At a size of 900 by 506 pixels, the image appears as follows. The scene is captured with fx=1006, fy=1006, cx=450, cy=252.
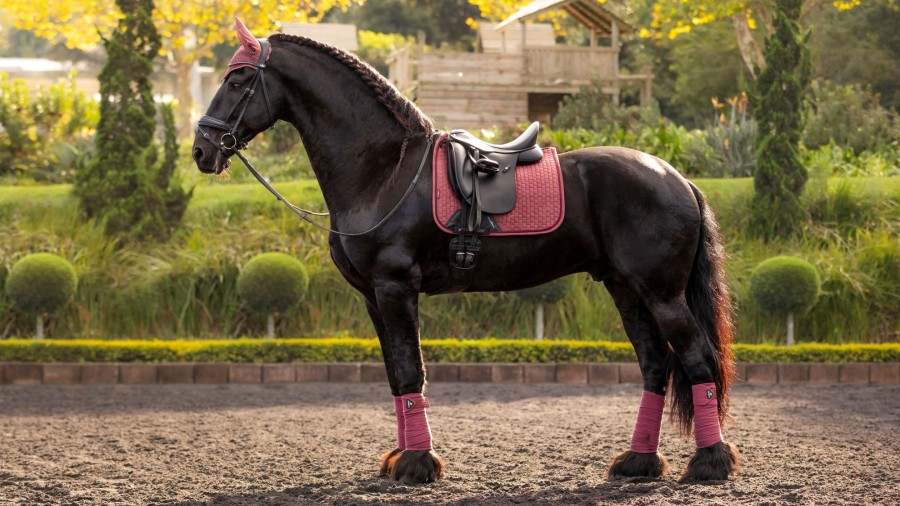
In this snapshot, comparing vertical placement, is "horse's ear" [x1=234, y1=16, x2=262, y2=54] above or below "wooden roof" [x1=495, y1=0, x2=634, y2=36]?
below

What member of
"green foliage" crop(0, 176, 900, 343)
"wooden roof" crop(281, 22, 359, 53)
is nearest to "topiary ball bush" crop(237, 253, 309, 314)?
"green foliage" crop(0, 176, 900, 343)

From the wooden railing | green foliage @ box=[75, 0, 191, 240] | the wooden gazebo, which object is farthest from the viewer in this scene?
the wooden railing

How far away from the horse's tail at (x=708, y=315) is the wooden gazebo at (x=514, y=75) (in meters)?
18.7

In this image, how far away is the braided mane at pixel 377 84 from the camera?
5.57 m

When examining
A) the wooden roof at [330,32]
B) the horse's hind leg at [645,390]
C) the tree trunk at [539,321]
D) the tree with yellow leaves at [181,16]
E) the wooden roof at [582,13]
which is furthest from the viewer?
the wooden roof at [330,32]

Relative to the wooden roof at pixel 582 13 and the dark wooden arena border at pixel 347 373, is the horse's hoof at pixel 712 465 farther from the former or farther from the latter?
the wooden roof at pixel 582 13

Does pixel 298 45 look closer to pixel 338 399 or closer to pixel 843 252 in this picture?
pixel 338 399

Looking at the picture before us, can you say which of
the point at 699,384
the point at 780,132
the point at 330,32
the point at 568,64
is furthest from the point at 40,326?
the point at 568,64

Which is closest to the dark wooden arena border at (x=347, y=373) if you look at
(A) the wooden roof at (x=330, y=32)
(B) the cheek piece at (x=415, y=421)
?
(B) the cheek piece at (x=415, y=421)

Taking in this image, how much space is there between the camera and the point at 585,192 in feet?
18.2

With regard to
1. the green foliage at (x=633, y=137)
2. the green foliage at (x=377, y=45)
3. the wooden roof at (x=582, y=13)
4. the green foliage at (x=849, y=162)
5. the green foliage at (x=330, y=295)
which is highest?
the green foliage at (x=377, y=45)

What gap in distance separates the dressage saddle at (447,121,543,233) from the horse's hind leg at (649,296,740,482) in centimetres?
101

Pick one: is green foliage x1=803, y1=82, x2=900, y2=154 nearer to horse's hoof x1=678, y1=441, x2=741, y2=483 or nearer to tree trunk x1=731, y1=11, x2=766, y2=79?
tree trunk x1=731, y1=11, x2=766, y2=79

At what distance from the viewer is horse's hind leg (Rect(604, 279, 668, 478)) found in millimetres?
5652
